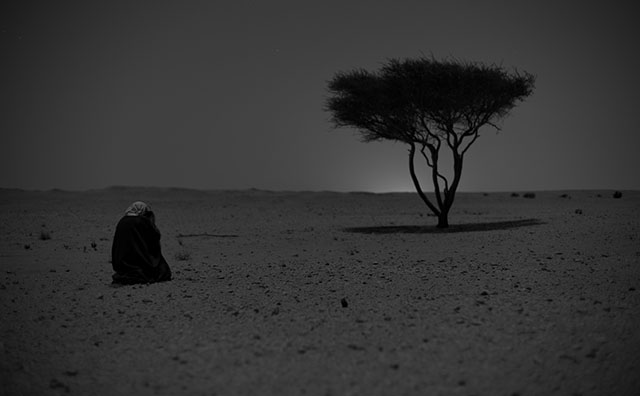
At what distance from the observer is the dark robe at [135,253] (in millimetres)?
11305

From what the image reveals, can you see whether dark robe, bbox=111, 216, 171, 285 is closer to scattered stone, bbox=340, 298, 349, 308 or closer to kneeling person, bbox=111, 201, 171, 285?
kneeling person, bbox=111, 201, 171, 285

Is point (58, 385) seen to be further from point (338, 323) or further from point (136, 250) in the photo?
point (136, 250)

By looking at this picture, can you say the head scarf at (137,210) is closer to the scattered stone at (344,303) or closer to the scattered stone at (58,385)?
the scattered stone at (344,303)

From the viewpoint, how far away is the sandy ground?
5508 mm

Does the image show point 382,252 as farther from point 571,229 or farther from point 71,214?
point 71,214

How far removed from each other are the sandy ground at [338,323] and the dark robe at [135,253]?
1.70 ft

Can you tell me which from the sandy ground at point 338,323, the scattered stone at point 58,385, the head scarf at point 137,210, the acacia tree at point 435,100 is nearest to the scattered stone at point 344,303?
the sandy ground at point 338,323

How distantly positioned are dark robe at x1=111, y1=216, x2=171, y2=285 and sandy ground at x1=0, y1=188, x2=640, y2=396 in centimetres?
52

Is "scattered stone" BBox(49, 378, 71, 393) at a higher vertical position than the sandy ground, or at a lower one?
lower

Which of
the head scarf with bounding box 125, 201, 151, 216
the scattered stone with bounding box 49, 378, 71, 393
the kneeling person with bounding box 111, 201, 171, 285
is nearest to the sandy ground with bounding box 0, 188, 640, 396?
the scattered stone with bounding box 49, 378, 71, 393

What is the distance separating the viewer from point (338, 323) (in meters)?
7.49

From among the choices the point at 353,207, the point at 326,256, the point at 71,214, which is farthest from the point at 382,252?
the point at 353,207

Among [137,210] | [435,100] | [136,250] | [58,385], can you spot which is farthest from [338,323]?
[435,100]

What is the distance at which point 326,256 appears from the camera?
15.4 meters
